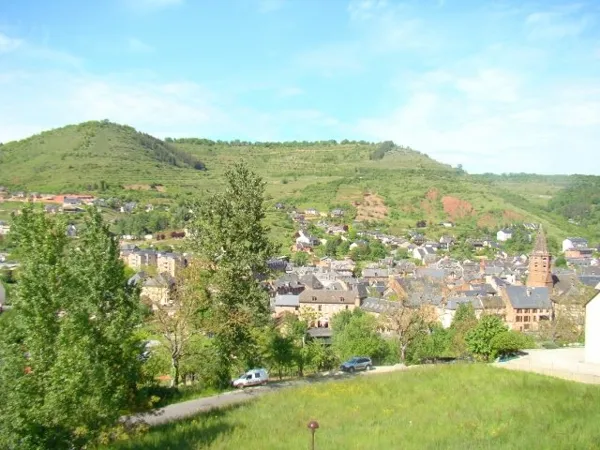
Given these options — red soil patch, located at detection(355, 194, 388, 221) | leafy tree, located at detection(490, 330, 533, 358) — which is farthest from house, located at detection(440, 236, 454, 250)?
leafy tree, located at detection(490, 330, 533, 358)

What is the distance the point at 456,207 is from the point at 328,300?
89033 mm

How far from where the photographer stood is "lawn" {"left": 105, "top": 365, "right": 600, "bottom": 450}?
13.4 meters

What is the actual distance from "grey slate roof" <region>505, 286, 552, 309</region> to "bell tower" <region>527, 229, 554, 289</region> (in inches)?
218

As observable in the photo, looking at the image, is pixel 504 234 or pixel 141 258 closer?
pixel 141 258

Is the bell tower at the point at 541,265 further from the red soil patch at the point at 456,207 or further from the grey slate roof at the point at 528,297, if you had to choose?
the red soil patch at the point at 456,207

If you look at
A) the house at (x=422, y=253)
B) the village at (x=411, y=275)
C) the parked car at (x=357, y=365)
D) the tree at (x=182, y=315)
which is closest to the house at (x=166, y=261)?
the village at (x=411, y=275)

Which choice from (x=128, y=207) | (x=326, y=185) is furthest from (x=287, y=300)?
(x=326, y=185)

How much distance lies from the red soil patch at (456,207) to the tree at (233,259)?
136439 mm

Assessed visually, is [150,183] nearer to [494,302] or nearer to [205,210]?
[494,302]

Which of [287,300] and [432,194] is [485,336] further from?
[432,194]

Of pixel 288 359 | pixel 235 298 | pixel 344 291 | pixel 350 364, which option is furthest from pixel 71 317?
pixel 344 291

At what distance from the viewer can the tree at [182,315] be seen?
70.6ft

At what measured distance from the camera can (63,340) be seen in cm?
1164

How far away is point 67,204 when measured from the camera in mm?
118312
